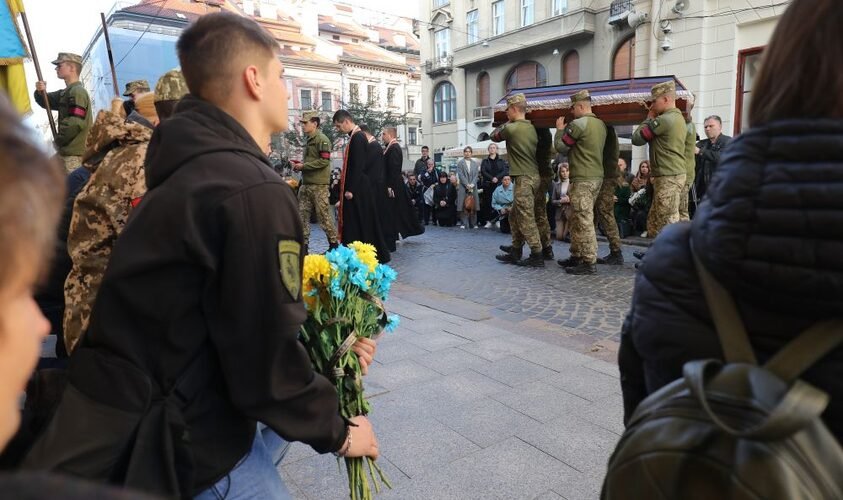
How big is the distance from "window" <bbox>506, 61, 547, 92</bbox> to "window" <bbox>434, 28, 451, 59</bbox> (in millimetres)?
5810

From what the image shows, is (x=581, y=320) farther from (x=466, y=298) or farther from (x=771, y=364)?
(x=771, y=364)

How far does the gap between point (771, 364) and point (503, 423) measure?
2.35 m

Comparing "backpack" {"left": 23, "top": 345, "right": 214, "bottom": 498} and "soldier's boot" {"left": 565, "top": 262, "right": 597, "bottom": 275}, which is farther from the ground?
"backpack" {"left": 23, "top": 345, "right": 214, "bottom": 498}

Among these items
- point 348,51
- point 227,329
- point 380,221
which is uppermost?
point 348,51

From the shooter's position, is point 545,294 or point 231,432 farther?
point 545,294

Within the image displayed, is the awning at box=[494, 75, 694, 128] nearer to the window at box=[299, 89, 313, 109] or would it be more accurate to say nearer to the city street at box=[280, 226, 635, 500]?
the city street at box=[280, 226, 635, 500]

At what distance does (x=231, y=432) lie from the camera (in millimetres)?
1368

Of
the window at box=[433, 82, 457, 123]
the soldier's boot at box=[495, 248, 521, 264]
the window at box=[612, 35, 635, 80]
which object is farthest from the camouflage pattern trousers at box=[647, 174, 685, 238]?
the window at box=[433, 82, 457, 123]

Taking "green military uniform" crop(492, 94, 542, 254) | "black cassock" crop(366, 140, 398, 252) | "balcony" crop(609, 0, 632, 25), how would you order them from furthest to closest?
1. "balcony" crop(609, 0, 632, 25)
2. "black cassock" crop(366, 140, 398, 252)
3. "green military uniform" crop(492, 94, 542, 254)

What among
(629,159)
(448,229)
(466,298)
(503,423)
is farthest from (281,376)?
(629,159)

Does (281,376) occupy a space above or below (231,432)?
above

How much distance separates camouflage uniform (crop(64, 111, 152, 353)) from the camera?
6.61 ft

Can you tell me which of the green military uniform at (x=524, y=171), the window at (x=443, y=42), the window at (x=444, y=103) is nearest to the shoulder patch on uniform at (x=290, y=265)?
the green military uniform at (x=524, y=171)

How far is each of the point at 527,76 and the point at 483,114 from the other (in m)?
3.76
